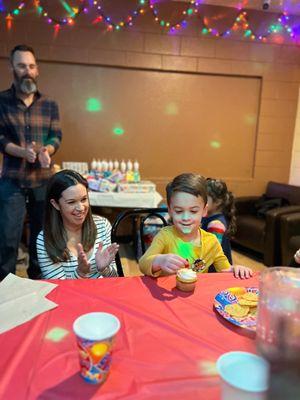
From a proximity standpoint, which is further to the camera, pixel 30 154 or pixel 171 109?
pixel 171 109

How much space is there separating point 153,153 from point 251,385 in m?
3.80

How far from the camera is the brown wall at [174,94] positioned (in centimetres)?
385

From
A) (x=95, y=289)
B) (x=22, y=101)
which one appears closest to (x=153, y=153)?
(x=22, y=101)

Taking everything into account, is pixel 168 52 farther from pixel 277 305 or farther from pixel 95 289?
pixel 277 305

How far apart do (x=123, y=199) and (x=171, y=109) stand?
4.95ft

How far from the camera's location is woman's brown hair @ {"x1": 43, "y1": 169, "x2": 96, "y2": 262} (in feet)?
4.85

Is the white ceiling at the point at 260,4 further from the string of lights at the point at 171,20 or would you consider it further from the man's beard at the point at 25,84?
the man's beard at the point at 25,84

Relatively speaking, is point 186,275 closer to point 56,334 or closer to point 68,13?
point 56,334

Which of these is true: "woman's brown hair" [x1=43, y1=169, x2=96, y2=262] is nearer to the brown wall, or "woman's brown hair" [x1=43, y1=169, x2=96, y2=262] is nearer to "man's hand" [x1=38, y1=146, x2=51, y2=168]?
"man's hand" [x1=38, y1=146, x2=51, y2=168]

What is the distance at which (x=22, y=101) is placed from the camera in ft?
8.02

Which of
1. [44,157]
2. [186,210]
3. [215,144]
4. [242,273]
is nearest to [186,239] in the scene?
[186,210]

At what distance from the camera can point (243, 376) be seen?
2.03 ft

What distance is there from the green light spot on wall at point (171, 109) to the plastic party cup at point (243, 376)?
150 inches

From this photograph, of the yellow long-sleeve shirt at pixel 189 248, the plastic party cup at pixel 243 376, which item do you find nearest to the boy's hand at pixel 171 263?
the yellow long-sleeve shirt at pixel 189 248
